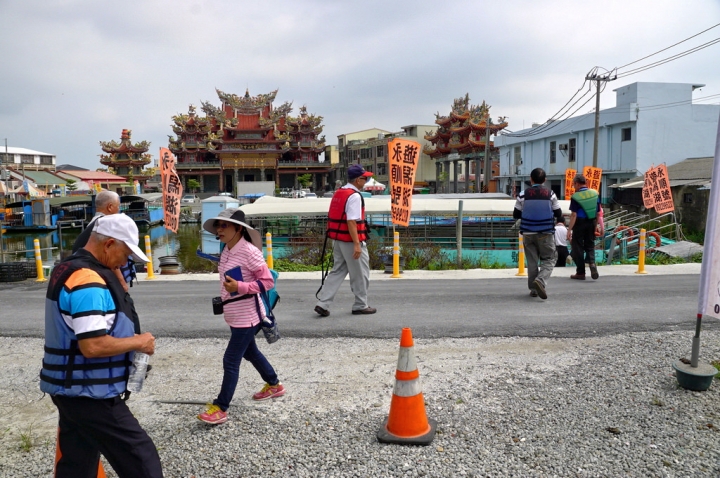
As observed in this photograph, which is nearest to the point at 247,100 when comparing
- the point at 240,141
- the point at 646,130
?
the point at 240,141

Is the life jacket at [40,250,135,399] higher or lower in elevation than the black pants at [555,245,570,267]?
higher

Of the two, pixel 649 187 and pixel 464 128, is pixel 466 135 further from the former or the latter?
pixel 649 187

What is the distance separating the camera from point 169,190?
14641 millimetres

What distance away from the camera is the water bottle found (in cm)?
276

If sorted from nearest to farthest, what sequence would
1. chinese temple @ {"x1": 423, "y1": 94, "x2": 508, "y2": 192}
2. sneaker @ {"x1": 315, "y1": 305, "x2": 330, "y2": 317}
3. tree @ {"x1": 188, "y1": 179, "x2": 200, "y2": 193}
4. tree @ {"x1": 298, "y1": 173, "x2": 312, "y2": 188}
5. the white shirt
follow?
the white shirt < sneaker @ {"x1": 315, "y1": 305, "x2": 330, "y2": 317} < chinese temple @ {"x1": 423, "y1": 94, "x2": 508, "y2": 192} < tree @ {"x1": 188, "y1": 179, "x2": 200, "y2": 193} < tree @ {"x1": 298, "y1": 173, "x2": 312, "y2": 188}

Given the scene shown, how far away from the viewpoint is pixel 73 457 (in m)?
2.81

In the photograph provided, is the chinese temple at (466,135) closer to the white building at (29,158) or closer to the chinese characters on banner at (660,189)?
the chinese characters on banner at (660,189)

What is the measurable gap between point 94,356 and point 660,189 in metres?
17.2

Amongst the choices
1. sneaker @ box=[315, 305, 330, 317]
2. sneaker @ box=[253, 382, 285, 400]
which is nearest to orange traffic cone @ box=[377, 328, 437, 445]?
sneaker @ box=[253, 382, 285, 400]

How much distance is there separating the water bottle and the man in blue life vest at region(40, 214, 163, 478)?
0.08 feet

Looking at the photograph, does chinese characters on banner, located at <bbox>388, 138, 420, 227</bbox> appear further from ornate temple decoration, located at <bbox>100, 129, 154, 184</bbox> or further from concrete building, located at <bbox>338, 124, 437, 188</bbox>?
ornate temple decoration, located at <bbox>100, 129, 154, 184</bbox>

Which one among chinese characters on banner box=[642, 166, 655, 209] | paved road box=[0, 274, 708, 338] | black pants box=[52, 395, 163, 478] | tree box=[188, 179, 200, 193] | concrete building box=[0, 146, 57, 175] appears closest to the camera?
black pants box=[52, 395, 163, 478]

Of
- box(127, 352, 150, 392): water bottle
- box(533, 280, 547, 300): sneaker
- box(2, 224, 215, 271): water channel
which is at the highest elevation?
box(127, 352, 150, 392): water bottle

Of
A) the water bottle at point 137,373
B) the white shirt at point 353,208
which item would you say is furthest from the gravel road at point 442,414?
the white shirt at point 353,208
